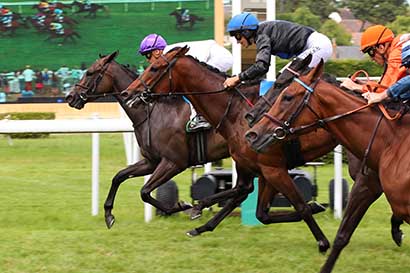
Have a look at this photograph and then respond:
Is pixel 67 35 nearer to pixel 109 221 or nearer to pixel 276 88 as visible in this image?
pixel 109 221

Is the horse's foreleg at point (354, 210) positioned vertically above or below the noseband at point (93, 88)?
below

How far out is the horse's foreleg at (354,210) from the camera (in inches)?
214

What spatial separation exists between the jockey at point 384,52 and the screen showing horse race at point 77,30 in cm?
1836

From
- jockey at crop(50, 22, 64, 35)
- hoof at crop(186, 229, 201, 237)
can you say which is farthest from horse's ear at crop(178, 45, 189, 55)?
jockey at crop(50, 22, 64, 35)

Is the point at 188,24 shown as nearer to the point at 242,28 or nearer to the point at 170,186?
the point at 170,186

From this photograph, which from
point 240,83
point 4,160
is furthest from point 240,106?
point 4,160

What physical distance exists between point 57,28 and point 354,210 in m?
19.8

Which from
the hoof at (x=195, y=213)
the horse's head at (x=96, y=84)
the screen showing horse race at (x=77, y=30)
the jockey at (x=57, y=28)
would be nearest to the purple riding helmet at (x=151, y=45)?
the horse's head at (x=96, y=84)

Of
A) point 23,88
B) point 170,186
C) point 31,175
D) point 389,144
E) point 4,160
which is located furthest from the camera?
point 23,88

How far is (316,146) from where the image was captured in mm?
6492

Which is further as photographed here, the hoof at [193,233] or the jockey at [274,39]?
the hoof at [193,233]

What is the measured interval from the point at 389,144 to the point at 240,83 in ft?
6.35

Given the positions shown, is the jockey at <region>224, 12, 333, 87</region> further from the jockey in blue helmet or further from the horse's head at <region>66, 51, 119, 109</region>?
the horse's head at <region>66, 51, 119, 109</region>

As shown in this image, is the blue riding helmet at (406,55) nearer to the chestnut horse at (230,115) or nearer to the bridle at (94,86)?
the chestnut horse at (230,115)
